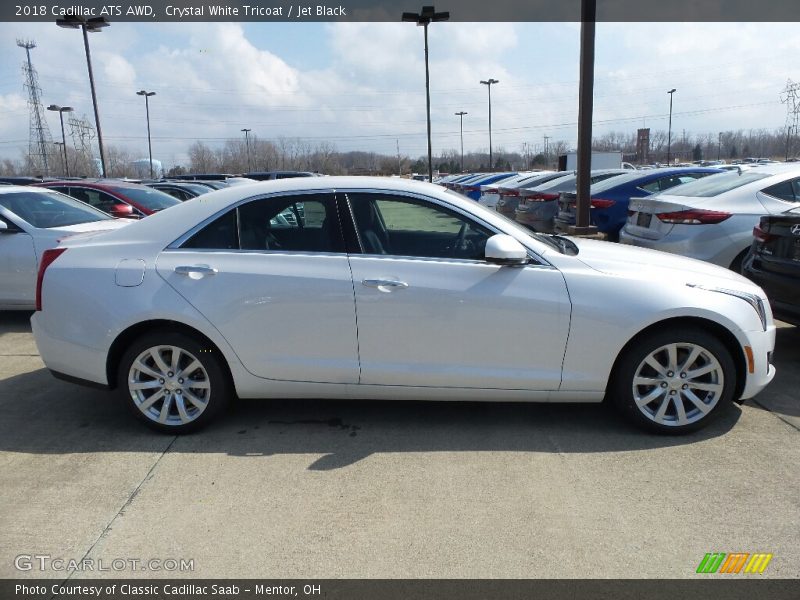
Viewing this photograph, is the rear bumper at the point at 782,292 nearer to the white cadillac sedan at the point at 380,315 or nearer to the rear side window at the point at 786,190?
the white cadillac sedan at the point at 380,315

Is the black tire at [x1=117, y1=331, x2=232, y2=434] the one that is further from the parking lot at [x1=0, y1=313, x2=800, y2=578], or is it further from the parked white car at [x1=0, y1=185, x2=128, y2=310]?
the parked white car at [x1=0, y1=185, x2=128, y2=310]

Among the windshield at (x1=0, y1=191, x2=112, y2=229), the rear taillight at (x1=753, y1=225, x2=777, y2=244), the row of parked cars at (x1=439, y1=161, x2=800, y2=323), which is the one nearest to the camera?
the row of parked cars at (x1=439, y1=161, x2=800, y2=323)

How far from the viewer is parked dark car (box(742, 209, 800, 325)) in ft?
15.6

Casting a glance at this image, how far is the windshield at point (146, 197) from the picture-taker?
9.20m

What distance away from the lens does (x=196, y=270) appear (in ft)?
11.9

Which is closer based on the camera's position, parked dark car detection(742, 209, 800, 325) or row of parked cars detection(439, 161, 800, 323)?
parked dark car detection(742, 209, 800, 325)

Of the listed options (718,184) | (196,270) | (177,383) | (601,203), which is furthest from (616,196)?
(177,383)

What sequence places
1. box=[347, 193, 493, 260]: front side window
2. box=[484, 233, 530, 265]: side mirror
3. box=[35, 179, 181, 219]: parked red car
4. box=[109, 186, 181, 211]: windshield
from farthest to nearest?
box=[109, 186, 181, 211]: windshield
box=[35, 179, 181, 219]: parked red car
box=[347, 193, 493, 260]: front side window
box=[484, 233, 530, 265]: side mirror

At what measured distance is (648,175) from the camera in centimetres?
986

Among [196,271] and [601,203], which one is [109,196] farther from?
[601,203]

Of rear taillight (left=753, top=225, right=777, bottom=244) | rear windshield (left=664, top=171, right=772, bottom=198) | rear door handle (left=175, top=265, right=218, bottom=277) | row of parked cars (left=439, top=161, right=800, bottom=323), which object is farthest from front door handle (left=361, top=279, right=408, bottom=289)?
rear windshield (left=664, top=171, right=772, bottom=198)

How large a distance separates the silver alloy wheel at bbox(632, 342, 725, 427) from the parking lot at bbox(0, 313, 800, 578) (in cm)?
18
